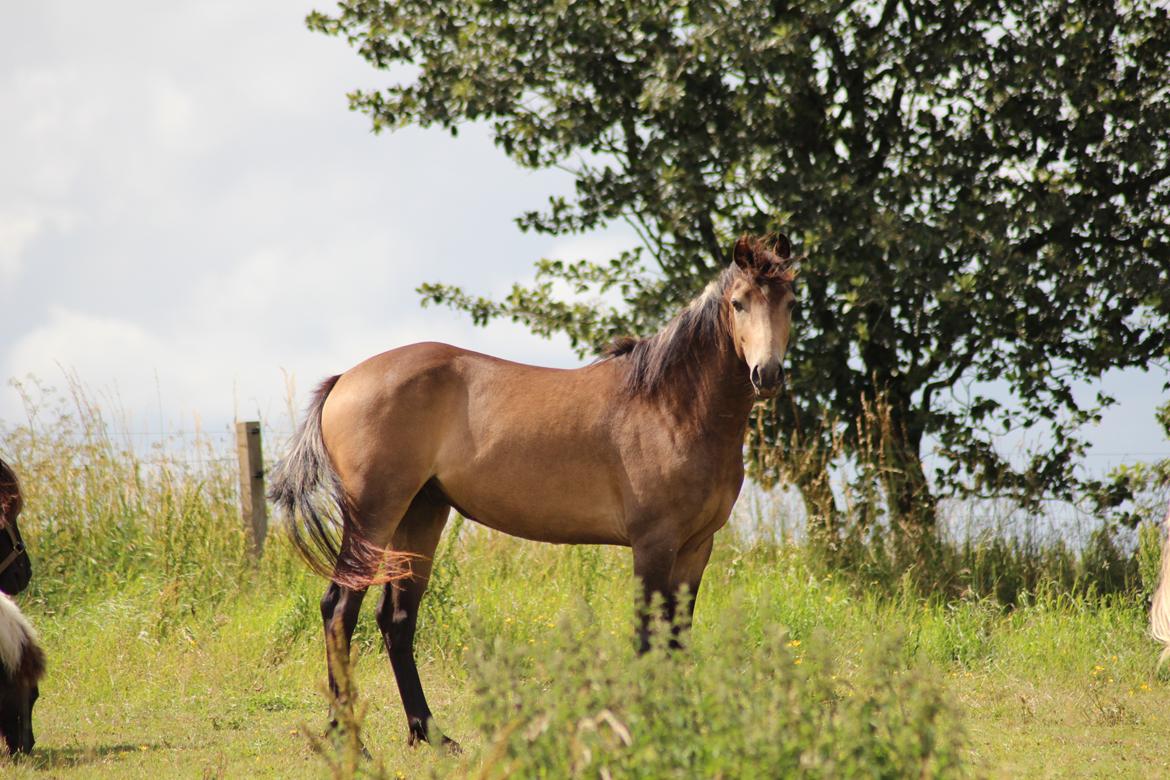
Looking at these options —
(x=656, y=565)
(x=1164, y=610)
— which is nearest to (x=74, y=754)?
(x=656, y=565)

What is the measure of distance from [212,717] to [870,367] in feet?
17.9

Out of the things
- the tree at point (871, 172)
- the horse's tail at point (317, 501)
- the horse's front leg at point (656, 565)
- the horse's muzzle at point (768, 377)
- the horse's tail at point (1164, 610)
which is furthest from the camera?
the tree at point (871, 172)

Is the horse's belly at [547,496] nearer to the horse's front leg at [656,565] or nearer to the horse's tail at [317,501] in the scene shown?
the horse's front leg at [656,565]

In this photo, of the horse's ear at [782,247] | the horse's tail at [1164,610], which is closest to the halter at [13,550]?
the horse's ear at [782,247]

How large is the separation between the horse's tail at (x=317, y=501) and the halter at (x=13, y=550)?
3.63 ft

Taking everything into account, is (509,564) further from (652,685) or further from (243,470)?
(652,685)

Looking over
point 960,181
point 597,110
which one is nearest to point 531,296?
point 597,110

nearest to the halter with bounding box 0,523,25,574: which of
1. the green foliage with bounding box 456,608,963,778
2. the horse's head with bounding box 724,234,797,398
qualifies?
the green foliage with bounding box 456,608,963,778

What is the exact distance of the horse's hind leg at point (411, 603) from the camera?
15.9ft

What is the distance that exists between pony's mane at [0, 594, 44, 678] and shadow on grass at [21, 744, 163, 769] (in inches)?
17.0

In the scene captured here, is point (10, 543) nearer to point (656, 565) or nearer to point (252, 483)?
point (656, 565)

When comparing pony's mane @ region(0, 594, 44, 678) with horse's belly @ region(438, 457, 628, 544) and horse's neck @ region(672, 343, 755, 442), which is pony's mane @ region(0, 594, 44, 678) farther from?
horse's neck @ region(672, 343, 755, 442)

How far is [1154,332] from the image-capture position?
26.5 ft

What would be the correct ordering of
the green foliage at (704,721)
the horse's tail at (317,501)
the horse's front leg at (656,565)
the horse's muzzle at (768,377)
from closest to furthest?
the green foliage at (704,721), the horse's muzzle at (768,377), the horse's front leg at (656,565), the horse's tail at (317,501)
